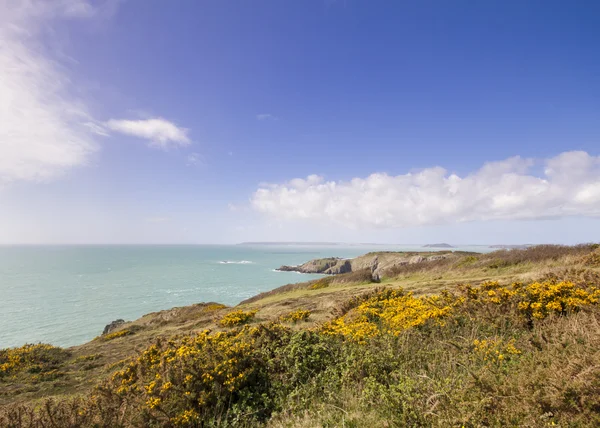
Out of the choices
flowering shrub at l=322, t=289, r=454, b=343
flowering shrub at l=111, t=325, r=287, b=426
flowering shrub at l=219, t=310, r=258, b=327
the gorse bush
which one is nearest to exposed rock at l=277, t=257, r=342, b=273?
flowering shrub at l=219, t=310, r=258, b=327

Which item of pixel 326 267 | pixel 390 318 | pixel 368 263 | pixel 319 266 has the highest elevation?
pixel 390 318

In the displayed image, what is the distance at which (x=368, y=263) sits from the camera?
66625mm

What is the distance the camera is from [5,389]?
9.89 meters

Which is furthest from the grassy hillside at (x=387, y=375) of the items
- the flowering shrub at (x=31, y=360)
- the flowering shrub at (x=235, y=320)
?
the flowering shrub at (x=235, y=320)

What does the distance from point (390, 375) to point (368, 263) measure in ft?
209

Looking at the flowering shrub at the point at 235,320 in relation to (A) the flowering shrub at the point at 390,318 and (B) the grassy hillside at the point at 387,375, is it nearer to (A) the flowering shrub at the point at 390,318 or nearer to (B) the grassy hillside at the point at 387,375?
(B) the grassy hillside at the point at 387,375

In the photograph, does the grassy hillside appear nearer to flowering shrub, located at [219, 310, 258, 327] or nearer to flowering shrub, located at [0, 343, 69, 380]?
flowering shrub, located at [0, 343, 69, 380]

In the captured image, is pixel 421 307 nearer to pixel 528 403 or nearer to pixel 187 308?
pixel 528 403

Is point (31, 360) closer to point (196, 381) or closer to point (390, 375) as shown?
point (196, 381)

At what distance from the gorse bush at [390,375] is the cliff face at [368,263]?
37.8 meters

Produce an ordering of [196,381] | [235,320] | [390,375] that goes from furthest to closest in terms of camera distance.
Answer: [235,320], [196,381], [390,375]


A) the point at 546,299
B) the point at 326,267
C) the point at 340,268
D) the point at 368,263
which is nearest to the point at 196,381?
the point at 546,299

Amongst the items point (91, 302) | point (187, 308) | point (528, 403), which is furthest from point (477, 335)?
point (91, 302)

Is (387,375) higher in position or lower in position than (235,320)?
higher
